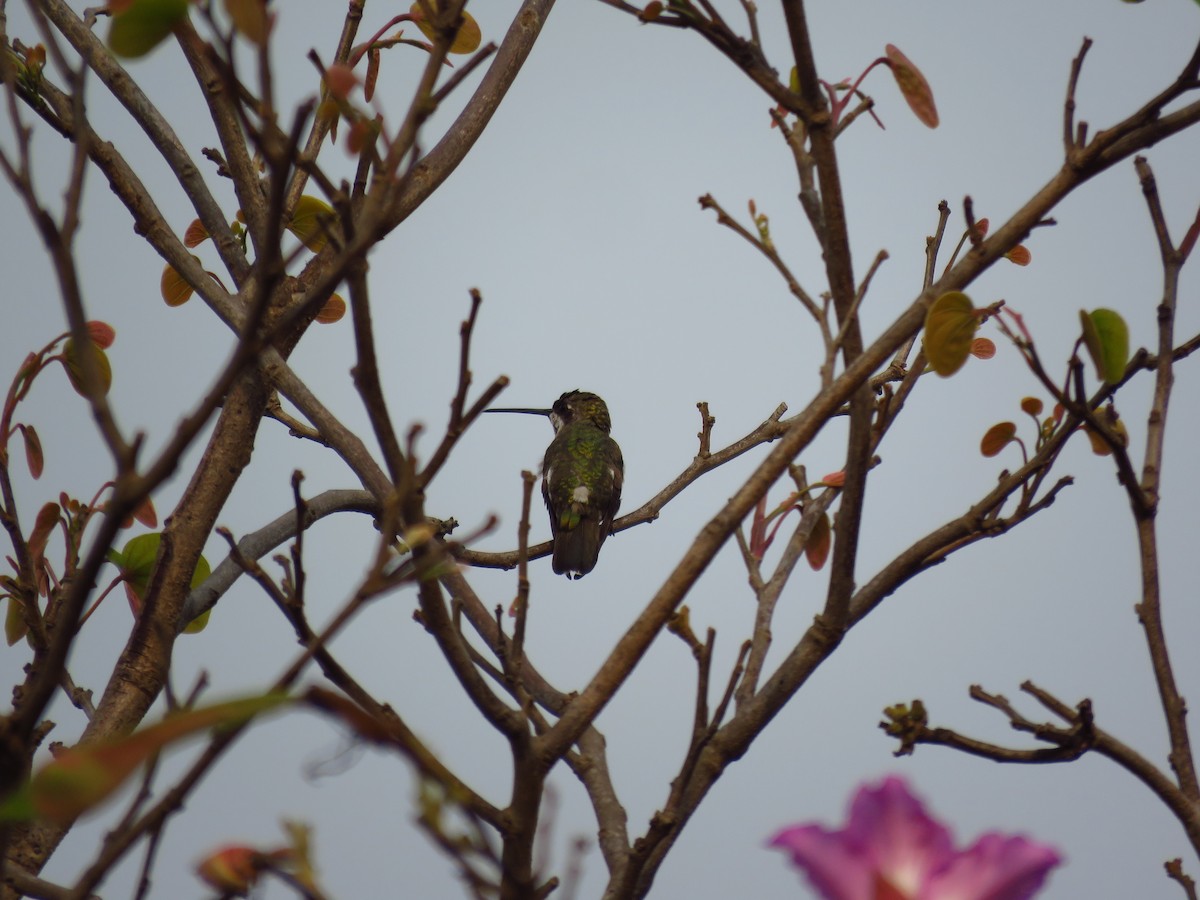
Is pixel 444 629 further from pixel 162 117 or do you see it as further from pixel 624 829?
pixel 162 117

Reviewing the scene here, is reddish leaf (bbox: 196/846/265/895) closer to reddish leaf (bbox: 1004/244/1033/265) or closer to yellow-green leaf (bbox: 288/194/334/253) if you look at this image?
yellow-green leaf (bbox: 288/194/334/253)

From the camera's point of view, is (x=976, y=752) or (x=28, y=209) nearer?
(x=28, y=209)

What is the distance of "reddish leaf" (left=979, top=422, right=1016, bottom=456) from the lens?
2105mm

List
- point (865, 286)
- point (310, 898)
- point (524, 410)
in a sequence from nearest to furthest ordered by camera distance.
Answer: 1. point (310, 898)
2. point (865, 286)
3. point (524, 410)

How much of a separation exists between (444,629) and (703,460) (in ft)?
7.29

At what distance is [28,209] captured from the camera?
839mm

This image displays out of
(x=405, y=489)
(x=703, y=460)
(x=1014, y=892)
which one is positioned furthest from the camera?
(x=703, y=460)

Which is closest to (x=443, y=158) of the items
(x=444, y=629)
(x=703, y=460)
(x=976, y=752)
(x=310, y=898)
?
(x=703, y=460)

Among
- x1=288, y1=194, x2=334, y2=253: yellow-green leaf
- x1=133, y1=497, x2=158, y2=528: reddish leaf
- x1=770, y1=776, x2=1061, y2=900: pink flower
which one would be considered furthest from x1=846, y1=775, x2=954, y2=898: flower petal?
x1=133, y1=497, x2=158, y2=528: reddish leaf

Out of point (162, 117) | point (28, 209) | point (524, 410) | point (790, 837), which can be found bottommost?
point (790, 837)

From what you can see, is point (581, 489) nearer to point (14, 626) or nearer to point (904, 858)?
point (14, 626)

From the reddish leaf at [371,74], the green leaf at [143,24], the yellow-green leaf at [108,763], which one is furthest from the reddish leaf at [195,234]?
the yellow-green leaf at [108,763]

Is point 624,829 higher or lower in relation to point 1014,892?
higher

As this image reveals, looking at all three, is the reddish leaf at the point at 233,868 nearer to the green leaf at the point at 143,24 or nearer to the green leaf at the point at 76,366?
the green leaf at the point at 143,24
